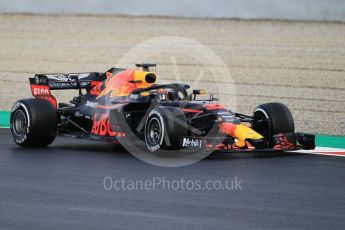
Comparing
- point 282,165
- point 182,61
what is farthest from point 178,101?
point 182,61

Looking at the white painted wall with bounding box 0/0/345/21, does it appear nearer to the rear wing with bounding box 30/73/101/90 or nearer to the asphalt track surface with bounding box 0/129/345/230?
the rear wing with bounding box 30/73/101/90

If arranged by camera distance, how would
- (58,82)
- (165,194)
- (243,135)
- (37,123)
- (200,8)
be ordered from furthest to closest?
(200,8)
(58,82)
(37,123)
(243,135)
(165,194)

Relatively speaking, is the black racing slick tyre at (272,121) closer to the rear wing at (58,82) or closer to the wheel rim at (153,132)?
the wheel rim at (153,132)

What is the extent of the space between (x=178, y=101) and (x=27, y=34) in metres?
16.9

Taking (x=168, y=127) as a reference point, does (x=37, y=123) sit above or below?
below

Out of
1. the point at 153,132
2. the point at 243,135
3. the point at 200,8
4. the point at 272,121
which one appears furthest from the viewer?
the point at 200,8

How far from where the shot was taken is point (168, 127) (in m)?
12.6

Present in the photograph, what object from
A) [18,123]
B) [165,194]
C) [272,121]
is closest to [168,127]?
[272,121]

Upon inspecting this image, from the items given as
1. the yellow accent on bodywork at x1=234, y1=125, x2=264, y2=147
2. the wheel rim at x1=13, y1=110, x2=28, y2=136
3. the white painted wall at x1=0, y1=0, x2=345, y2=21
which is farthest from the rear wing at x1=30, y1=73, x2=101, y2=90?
the white painted wall at x1=0, y1=0, x2=345, y2=21

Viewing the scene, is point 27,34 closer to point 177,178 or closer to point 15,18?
point 15,18

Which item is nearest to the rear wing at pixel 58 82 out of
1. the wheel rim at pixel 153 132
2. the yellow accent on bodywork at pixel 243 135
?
the wheel rim at pixel 153 132

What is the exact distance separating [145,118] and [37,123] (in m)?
1.50

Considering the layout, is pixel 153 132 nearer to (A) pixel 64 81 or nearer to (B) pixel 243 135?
(B) pixel 243 135

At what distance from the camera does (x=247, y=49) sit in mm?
26391
